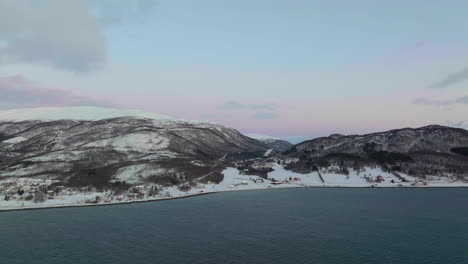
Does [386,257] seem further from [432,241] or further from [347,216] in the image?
[347,216]

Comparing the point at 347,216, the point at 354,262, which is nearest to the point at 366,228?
the point at 347,216

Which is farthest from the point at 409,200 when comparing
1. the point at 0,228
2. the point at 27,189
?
the point at 27,189

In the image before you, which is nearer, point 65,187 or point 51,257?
point 51,257

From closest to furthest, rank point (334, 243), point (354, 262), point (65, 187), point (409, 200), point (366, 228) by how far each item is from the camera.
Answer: point (354, 262) → point (334, 243) → point (366, 228) → point (409, 200) → point (65, 187)

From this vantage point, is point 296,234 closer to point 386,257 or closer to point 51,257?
point 386,257

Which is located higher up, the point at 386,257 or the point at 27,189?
the point at 27,189

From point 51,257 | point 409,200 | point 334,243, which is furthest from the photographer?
point 409,200
